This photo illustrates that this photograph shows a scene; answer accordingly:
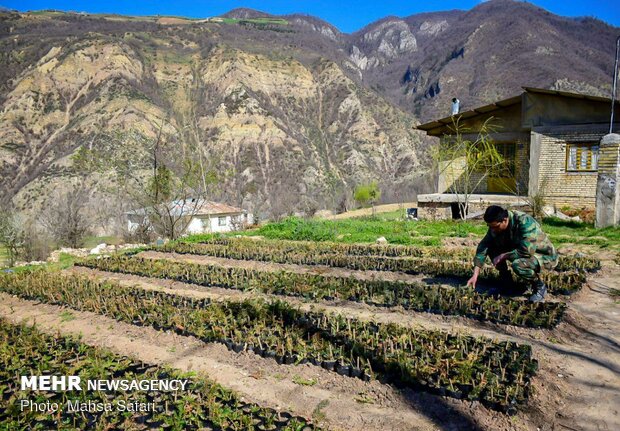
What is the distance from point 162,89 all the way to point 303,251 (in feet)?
171

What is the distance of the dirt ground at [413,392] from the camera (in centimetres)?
346

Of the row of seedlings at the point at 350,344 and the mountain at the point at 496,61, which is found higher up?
the mountain at the point at 496,61

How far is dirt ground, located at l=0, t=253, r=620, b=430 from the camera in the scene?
3461 millimetres

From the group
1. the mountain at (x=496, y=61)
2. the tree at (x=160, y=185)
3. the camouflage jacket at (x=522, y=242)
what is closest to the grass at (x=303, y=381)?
the camouflage jacket at (x=522, y=242)

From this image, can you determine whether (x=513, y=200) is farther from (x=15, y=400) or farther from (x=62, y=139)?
(x=62, y=139)

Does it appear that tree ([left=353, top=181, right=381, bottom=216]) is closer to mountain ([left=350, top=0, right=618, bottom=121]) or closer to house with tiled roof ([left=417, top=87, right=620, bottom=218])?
house with tiled roof ([left=417, top=87, right=620, bottom=218])

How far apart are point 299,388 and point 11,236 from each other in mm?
18497

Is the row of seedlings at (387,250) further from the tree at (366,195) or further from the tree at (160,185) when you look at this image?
the tree at (366,195)

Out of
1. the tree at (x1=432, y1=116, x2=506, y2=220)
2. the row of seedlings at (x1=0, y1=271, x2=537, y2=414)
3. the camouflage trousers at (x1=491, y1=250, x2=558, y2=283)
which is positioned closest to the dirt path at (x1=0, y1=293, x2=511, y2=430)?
the row of seedlings at (x1=0, y1=271, x2=537, y2=414)

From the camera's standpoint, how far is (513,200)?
53.7 ft

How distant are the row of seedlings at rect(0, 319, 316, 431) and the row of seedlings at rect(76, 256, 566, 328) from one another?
10.1 ft

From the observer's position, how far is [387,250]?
1070 centimetres

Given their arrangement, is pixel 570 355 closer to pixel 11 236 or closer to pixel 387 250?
pixel 387 250

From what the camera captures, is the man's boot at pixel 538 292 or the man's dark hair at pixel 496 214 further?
the man's boot at pixel 538 292
